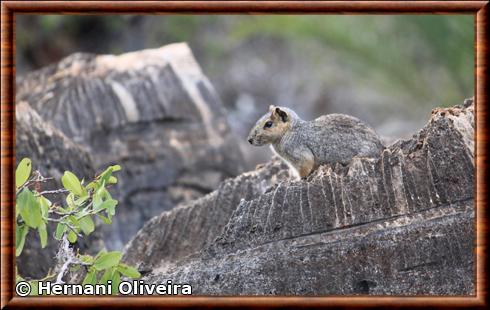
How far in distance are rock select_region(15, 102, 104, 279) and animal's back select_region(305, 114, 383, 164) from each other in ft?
7.12

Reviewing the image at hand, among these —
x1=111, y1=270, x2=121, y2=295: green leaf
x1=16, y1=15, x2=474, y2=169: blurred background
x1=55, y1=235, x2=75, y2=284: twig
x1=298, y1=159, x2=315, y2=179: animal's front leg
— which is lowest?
x1=111, y1=270, x2=121, y2=295: green leaf

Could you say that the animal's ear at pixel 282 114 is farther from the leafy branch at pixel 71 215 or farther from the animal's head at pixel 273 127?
the leafy branch at pixel 71 215

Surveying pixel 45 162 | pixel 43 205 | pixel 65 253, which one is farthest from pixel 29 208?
pixel 45 162

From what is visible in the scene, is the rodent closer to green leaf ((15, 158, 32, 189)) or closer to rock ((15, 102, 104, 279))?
rock ((15, 102, 104, 279))

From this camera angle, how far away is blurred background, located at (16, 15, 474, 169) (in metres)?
19.0

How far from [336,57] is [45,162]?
47.2 feet

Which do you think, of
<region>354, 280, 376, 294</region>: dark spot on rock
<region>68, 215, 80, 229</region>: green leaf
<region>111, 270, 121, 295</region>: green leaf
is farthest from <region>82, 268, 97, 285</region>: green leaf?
<region>354, 280, 376, 294</region>: dark spot on rock

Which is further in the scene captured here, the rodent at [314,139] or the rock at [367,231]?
the rodent at [314,139]

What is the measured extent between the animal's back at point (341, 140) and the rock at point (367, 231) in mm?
877

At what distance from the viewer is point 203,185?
11.0 metres

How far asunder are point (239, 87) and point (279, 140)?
47.7 feet

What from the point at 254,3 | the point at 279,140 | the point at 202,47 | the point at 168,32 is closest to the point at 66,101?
the point at 279,140

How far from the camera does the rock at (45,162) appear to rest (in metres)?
8.38

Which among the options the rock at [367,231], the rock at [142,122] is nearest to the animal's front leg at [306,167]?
the rock at [367,231]
